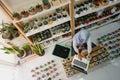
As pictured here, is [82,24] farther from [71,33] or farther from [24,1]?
[24,1]

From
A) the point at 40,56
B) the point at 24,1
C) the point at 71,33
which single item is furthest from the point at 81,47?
the point at 24,1

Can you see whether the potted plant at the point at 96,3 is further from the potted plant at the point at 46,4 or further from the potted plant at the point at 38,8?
the potted plant at the point at 38,8

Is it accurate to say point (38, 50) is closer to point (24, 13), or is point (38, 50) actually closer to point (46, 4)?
point (24, 13)

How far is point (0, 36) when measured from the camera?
3445 mm

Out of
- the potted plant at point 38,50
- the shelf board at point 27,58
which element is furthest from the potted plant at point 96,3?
the shelf board at point 27,58

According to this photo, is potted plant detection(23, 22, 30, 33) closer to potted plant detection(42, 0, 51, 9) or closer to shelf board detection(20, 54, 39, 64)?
potted plant detection(42, 0, 51, 9)

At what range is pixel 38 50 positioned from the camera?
12.6 ft

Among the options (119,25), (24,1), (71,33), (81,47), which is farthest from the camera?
(119,25)

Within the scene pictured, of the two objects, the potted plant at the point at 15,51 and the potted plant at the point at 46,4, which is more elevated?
the potted plant at the point at 15,51

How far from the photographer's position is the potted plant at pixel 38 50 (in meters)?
3.76

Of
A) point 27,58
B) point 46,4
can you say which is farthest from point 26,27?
point 27,58

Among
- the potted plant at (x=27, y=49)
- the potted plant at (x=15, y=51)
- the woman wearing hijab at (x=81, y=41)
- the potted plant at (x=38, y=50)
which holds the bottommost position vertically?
the woman wearing hijab at (x=81, y=41)

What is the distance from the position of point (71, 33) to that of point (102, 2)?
3.19 ft

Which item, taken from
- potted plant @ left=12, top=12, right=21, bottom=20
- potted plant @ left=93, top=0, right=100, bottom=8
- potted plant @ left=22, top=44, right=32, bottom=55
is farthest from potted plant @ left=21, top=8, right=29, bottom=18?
potted plant @ left=93, top=0, right=100, bottom=8
